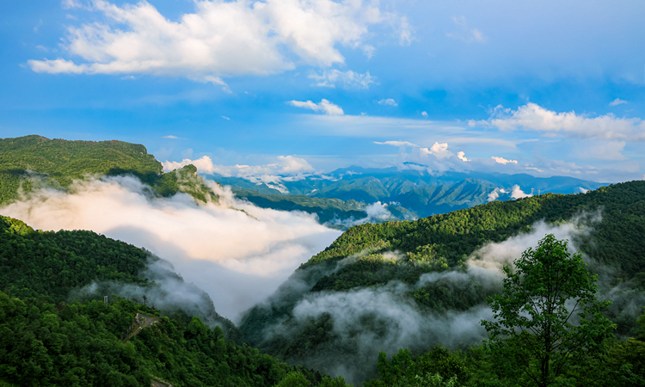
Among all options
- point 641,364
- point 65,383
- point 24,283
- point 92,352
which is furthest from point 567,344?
point 24,283

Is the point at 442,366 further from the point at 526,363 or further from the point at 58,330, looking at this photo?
→ the point at 58,330

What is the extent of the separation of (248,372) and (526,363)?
122379 mm

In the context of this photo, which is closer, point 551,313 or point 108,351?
point 551,313

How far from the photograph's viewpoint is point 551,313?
27.7 metres

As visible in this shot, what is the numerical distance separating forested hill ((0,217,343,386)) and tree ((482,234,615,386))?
72474 mm

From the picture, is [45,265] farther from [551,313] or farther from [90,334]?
[551,313]

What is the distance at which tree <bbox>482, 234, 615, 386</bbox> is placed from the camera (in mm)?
27016

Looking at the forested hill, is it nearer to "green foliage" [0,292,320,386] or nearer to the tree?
"green foliage" [0,292,320,386]

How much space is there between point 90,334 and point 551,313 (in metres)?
96.0

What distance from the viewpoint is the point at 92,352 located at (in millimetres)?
78875

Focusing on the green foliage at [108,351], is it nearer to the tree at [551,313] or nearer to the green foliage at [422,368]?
the green foliage at [422,368]

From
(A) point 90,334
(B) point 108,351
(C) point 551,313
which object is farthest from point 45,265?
(C) point 551,313

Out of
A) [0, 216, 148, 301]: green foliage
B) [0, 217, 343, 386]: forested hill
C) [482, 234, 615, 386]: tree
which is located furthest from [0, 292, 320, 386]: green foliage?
[482, 234, 615, 386]: tree

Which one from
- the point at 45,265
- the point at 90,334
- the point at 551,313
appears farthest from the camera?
the point at 45,265
